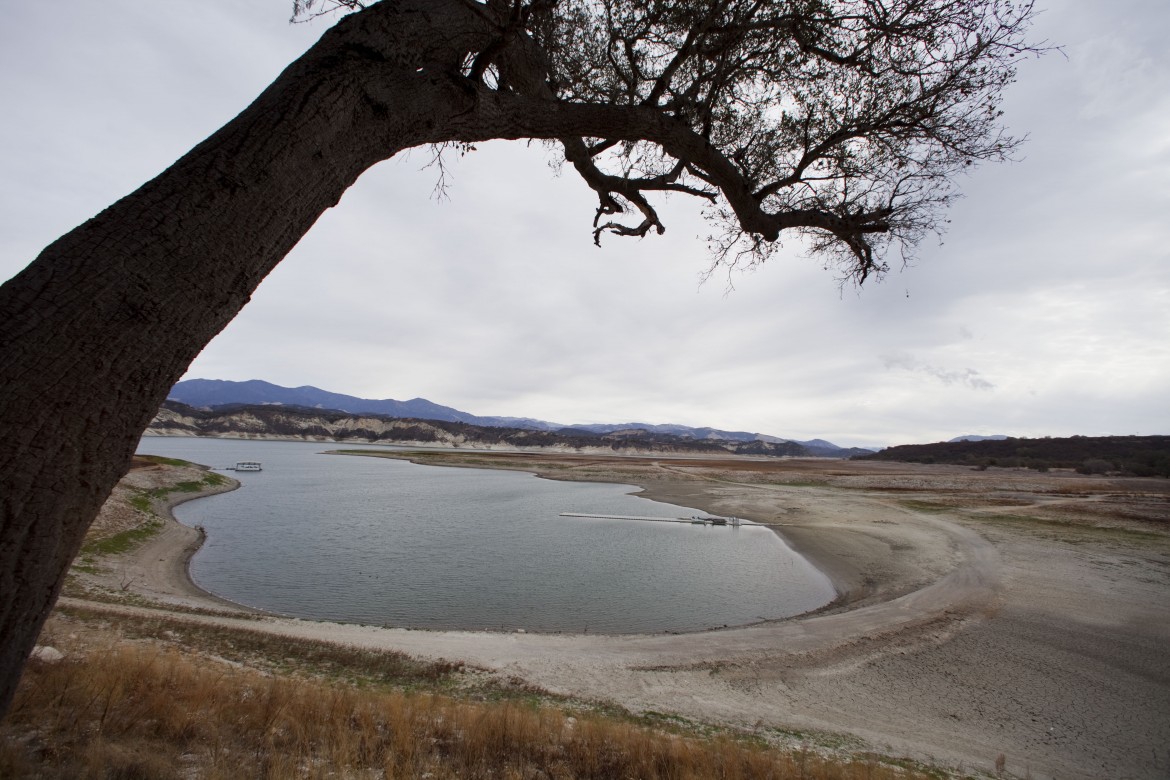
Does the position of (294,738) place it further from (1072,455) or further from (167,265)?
(1072,455)

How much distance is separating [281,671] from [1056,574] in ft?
67.4

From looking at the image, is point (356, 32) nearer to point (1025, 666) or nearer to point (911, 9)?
point (911, 9)

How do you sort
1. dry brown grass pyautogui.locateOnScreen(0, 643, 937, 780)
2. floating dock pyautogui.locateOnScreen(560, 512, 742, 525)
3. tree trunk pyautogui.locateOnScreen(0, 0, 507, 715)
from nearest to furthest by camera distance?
tree trunk pyautogui.locateOnScreen(0, 0, 507, 715) → dry brown grass pyautogui.locateOnScreen(0, 643, 937, 780) → floating dock pyautogui.locateOnScreen(560, 512, 742, 525)

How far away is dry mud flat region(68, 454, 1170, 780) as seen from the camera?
7164mm

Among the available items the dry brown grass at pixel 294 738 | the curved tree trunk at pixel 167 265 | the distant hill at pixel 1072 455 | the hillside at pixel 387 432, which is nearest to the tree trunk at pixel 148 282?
the curved tree trunk at pixel 167 265

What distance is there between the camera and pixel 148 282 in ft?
6.37

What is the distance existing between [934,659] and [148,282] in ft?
41.4

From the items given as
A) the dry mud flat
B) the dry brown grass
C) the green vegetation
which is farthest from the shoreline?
the dry brown grass

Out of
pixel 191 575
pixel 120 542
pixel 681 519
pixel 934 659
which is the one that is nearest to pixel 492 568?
pixel 191 575

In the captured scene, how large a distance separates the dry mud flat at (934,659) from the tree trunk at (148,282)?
23.9 feet

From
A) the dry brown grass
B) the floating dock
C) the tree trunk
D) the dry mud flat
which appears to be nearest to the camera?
the tree trunk

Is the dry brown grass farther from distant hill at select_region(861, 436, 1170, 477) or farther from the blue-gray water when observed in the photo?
distant hill at select_region(861, 436, 1170, 477)

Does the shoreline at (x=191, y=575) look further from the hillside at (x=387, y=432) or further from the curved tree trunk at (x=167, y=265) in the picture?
the hillside at (x=387, y=432)

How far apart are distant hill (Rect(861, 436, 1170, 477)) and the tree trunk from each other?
81456 mm
